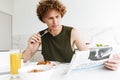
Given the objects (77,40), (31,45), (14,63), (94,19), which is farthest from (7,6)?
(14,63)

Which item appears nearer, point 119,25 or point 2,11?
point 119,25

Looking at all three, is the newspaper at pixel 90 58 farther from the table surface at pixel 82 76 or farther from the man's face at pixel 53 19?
the man's face at pixel 53 19

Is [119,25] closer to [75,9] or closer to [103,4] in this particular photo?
[103,4]

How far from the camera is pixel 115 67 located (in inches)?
38.0

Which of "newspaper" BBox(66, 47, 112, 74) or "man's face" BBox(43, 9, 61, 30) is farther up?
"man's face" BBox(43, 9, 61, 30)

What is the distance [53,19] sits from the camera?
A: 156cm

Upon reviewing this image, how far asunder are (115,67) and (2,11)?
2104 mm

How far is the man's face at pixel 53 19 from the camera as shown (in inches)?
61.1

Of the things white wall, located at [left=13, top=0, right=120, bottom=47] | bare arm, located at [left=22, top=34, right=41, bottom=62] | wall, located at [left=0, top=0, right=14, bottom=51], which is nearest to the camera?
bare arm, located at [left=22, top=34, right=41, bottom=62]

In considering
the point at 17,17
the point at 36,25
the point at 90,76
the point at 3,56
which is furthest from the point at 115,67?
the point at 17,17

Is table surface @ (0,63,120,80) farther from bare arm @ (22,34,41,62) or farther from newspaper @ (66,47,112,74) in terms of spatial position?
bare arm @ (22,34,41,62)

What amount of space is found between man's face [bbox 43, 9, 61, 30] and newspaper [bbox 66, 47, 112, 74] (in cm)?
64

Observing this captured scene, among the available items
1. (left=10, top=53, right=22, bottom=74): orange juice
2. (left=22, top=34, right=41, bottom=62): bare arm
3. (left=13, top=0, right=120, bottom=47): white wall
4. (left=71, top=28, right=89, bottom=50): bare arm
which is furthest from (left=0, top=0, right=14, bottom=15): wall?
(left=10, top=53, right=22, bottom=74): orange juice

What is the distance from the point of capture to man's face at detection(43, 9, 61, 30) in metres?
1.55
